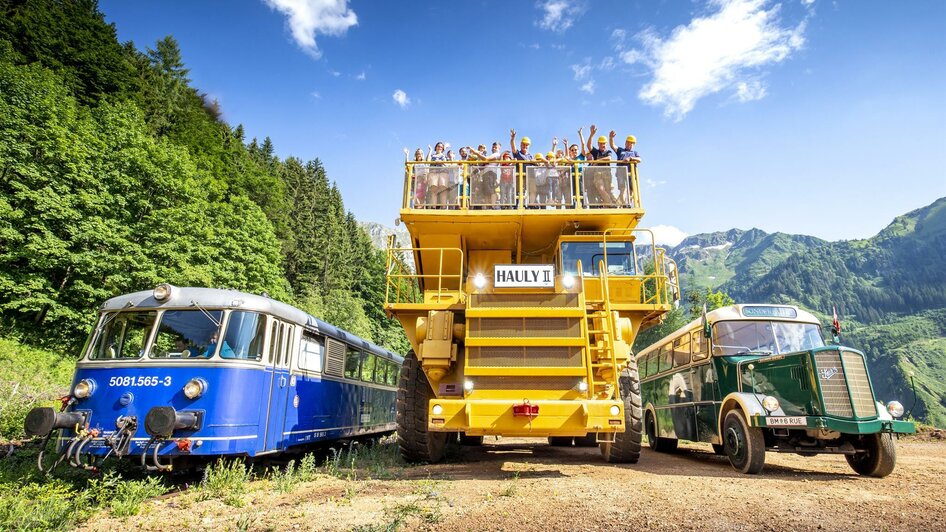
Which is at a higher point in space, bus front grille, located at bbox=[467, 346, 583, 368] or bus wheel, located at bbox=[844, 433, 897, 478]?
bus front grille, located at bbox=[467, 346, 583, 368]

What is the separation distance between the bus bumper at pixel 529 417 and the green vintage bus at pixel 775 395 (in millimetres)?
2962

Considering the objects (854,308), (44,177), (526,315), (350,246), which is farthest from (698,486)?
(854,308)

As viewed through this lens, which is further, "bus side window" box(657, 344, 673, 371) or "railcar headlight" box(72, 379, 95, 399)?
"bus side window" box(657, 344, 673, 371)

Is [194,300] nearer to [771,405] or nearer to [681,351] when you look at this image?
[771,405]

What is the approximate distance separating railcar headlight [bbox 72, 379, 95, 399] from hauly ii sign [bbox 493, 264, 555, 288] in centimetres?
577

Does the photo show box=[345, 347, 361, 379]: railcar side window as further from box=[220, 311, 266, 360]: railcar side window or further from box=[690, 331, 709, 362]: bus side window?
box=[690, 331, 709, 362]: bus side window

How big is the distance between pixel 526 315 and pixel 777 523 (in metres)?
3.68

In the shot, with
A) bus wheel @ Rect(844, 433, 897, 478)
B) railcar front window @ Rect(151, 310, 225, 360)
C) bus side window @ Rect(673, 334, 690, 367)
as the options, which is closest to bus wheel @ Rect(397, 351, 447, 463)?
railcar front window @ Rect(151, 310, 225, 360)

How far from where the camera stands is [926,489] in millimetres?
6215

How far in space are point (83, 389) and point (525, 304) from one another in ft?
20.4

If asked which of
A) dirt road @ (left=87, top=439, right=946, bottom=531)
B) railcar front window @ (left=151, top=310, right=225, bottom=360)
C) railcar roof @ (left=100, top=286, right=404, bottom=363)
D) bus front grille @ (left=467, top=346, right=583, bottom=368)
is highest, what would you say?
railcar roof @ (left=100, top=286, right=404, bottom=363)

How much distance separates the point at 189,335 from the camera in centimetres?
691

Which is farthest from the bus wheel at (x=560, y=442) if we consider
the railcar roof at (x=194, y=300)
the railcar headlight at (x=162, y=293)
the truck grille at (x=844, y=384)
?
the railcar headlight at (x=162, y=293)

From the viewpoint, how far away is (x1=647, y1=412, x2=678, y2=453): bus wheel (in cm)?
1207
